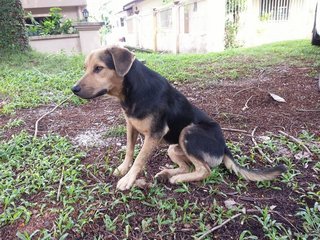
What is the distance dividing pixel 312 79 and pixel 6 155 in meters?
5.87

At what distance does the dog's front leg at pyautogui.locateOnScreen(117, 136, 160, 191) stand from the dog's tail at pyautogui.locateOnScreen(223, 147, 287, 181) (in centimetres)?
84

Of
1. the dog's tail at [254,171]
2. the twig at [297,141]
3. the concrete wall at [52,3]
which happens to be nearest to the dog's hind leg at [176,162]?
the dog's tail at [254,171]

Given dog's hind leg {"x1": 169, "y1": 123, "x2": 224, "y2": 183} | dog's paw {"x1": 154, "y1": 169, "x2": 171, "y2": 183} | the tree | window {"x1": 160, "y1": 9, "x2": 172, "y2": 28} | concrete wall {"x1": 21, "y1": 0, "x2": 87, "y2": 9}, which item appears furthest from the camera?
window {"x1": 160, "y1": 9, "x2": 172, "y2": 28}

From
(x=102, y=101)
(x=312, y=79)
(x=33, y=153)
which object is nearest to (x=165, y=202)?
(x=33, y=153)

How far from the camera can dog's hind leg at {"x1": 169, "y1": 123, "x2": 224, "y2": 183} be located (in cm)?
290

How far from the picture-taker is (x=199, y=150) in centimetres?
289

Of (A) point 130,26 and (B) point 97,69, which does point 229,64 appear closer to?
(B) point 97,69

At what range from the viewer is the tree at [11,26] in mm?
9805

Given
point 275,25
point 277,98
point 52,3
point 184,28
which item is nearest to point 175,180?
point 277,98

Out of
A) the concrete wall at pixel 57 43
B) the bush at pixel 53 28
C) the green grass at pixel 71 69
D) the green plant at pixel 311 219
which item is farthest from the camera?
the bush at pixel 53 28

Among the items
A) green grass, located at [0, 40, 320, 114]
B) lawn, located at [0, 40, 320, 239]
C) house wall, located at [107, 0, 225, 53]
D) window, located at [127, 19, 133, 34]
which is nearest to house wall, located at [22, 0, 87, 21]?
house wall, located at [107, 0, 225, 53]

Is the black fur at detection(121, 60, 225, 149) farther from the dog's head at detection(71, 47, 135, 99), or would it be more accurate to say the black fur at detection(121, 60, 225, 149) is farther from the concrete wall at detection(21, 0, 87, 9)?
the concrete wall at detection(21, 0, 87, 9)

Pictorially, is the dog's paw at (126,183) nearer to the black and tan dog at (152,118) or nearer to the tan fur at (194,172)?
the black and tan dog at (152,118)

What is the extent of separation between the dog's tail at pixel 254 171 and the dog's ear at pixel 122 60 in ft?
4.54
